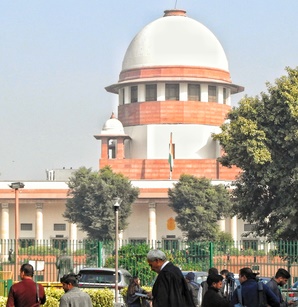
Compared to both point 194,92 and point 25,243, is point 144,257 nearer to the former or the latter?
point 25,243

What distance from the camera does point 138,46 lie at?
8294 cm

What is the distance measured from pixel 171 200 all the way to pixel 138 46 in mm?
15064

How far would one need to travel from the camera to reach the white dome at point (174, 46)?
82.1 metres

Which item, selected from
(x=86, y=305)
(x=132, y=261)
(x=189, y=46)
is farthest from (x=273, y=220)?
(x=189, y=46)

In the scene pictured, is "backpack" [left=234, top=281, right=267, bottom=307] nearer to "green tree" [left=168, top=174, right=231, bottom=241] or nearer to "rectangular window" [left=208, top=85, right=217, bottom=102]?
"green tree" [left=168, top=174, right=231, bottom=241]

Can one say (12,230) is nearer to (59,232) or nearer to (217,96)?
(59,232)

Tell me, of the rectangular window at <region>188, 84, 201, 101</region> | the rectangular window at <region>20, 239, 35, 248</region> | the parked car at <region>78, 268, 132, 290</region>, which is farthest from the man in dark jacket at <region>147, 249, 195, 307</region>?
the rectangular window at <region>188, 84, 201, 101</region>

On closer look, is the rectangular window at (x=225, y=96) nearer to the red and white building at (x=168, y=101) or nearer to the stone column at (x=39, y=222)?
the red and white building at (x=168, y=101)

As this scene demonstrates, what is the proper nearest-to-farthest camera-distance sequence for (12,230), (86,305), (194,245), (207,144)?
(86,305)
(194,245)
(12,230)
(207,144)

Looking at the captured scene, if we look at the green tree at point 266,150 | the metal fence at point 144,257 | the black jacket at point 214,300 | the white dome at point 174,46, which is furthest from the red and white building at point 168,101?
the black jacket at point 214,300

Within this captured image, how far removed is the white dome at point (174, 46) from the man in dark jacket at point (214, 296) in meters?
68.7

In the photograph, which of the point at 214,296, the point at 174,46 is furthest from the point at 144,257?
the point at 174,46

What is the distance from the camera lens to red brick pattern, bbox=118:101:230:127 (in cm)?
8194

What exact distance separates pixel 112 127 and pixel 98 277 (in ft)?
178
